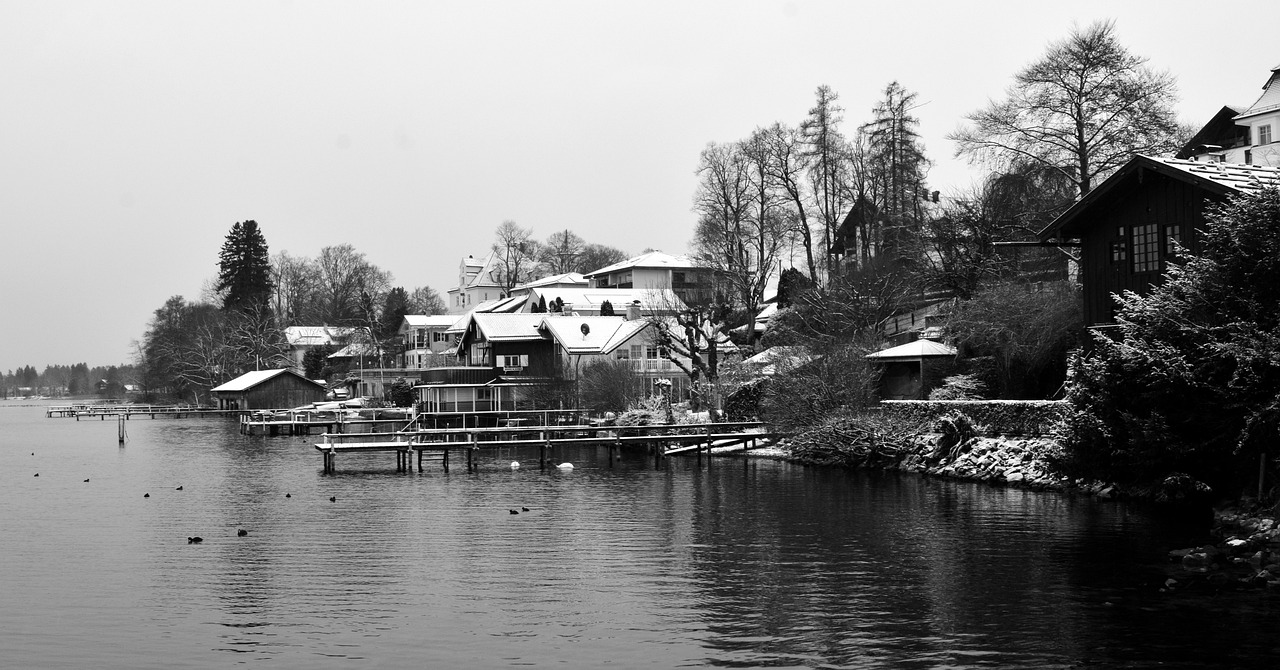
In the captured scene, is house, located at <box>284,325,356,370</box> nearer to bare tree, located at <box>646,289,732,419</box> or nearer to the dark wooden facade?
bare tree, located at <box>646,289,732,419</box>

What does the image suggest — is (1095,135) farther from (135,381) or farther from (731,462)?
(135,381)

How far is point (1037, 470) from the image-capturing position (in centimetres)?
3394

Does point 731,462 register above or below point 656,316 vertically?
below

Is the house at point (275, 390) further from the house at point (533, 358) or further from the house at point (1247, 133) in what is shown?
the house at point (1247, 133)

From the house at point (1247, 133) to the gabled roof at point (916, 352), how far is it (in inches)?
759

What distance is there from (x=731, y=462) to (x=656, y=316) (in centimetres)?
1903

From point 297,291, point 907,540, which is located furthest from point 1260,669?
point 297,291

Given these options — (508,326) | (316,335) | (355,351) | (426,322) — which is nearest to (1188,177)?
(508,326)

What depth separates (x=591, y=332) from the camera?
70.4 m

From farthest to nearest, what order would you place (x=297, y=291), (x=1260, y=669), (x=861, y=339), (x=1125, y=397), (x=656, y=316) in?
(x=297, y=291)
(x=656, y=316)
(x=861, y=339)
(x=1125, y=397)
(x=1260, y=669)

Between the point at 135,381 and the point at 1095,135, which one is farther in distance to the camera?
the point at 135,381

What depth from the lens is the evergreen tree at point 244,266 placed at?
4567 inches

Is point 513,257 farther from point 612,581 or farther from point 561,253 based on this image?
point 612,581

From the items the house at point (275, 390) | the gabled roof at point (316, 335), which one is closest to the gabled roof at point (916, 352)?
the house at point (275, 390)
